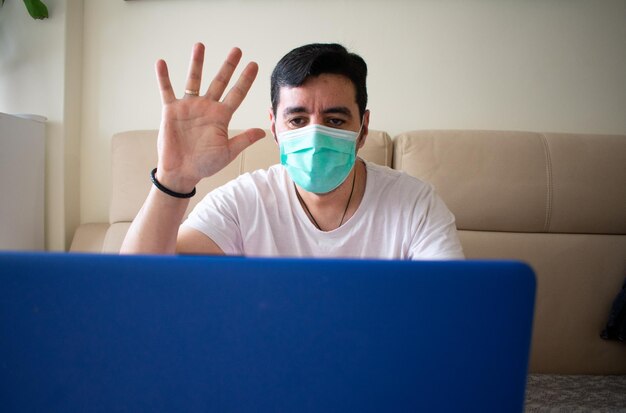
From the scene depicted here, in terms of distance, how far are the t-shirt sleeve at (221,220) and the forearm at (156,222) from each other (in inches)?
7.0

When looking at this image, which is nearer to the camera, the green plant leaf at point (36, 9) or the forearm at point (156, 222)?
the forearm at point (156, 222)

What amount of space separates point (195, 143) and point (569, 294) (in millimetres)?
1441

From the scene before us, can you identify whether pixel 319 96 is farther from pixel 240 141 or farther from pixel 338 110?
pixel 240 141

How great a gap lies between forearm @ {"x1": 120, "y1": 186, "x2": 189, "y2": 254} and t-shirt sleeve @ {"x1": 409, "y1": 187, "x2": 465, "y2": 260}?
1.78ft

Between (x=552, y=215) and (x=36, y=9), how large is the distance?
2.21m

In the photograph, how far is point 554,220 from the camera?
1.50 meters

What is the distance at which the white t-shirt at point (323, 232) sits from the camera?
0.97m

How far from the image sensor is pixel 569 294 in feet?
4.85

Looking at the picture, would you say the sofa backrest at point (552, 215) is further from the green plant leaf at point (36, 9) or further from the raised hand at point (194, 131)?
the green plant leaf at point (36, 9)

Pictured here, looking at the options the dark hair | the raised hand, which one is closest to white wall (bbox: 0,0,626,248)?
the dark hair

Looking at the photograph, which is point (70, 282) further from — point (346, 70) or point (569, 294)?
point (569, 294)

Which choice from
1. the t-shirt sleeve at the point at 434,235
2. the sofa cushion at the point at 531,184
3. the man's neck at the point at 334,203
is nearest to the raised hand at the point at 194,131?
the man's neck at the point at 334,203

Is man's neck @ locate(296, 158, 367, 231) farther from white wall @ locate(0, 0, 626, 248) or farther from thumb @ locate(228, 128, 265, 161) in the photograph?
white wall @ locate(0, 0, 626, 248)

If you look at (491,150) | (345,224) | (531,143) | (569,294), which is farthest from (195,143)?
(569,294)
